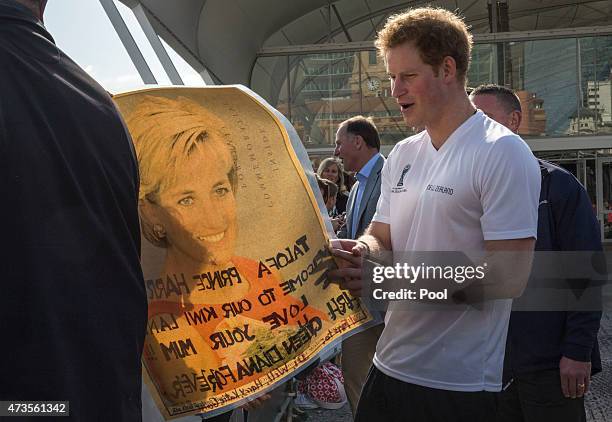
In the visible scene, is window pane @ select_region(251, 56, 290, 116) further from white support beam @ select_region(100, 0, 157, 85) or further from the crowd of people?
the crowd of people

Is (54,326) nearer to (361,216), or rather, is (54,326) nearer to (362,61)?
(361,216)

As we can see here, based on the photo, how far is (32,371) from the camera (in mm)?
1285

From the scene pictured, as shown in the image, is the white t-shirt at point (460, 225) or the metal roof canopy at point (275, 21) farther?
the metal roof canopy at point (275, 21)

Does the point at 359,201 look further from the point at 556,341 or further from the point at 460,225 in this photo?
the point at 460,225

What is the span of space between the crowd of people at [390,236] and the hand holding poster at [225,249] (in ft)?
0.10

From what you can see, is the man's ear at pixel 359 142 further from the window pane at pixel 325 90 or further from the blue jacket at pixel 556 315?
the window pane at pixel 325 90

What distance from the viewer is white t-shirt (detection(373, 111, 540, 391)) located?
1993mm

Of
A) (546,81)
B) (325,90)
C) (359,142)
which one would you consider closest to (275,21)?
(325,90)

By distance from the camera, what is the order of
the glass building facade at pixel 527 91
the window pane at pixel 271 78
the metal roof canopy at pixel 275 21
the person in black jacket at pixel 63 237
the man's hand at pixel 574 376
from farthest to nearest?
the window pane at pixel 271 78, the glass building facade at pixel 527 91, the metal roof canopy at pixel 275 21, the man's hand at pixel 574 376, the person in black jacket at pixel 63 237

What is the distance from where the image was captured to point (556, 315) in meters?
2.96

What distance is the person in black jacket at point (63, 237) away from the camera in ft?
4.18

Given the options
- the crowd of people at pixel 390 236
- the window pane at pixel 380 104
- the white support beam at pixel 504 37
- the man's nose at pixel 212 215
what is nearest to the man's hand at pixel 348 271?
the crowd of people at pixel 390 236

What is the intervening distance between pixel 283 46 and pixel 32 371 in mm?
19338

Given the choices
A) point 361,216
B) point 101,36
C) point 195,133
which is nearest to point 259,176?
point 195,133
